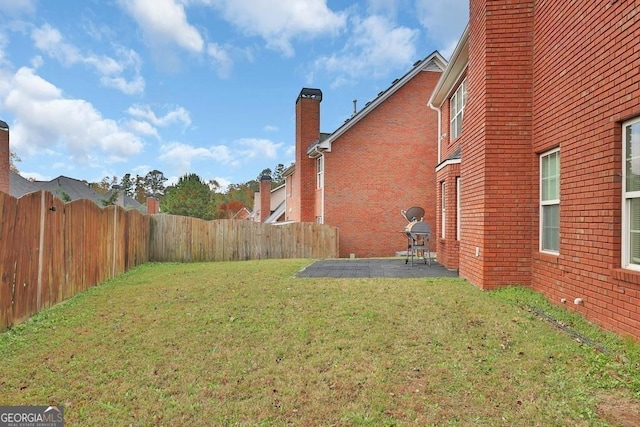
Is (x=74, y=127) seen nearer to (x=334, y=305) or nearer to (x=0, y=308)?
(x=0, y=308)

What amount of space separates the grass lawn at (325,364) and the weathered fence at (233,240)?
356 inches

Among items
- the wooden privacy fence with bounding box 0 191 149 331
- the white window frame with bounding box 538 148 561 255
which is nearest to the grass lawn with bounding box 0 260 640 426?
the wooden privacy fence with bounding box 0 191 149 331

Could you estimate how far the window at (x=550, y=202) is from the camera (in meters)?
6.15

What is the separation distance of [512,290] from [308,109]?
16.5 meters

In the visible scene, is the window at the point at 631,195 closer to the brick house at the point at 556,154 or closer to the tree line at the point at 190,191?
the brick house at the point at 556,154

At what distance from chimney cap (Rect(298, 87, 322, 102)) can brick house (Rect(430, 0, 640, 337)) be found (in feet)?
41.6

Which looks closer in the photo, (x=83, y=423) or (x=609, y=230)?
(x=83, y=423)

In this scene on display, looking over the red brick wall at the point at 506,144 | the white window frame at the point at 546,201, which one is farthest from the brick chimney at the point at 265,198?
the white window frame at the point at 546,201

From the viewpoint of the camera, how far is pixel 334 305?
6305mm

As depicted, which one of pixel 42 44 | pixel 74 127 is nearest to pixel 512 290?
pixel 42 44

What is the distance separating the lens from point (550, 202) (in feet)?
20.8

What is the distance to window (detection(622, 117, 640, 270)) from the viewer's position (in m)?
4.33

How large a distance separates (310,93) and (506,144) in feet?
51.1

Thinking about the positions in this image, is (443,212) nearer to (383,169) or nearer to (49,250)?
(383,169)
